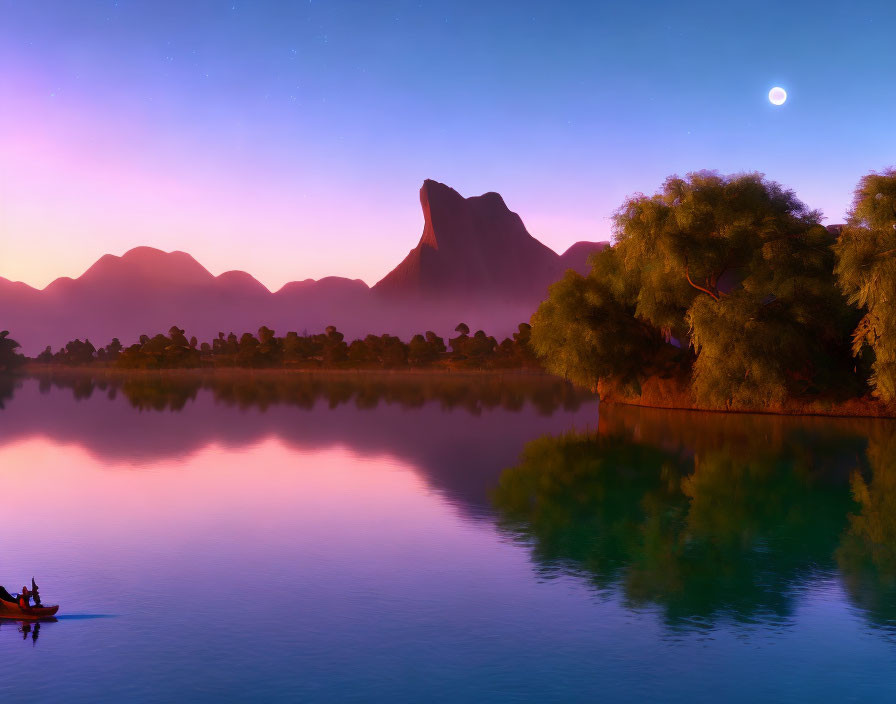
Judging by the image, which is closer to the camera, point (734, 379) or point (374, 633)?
point (374, 633)

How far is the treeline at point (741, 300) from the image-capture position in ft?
135

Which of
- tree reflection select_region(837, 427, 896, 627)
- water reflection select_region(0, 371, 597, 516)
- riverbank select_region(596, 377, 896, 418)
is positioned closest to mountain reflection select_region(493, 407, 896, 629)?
tree reflection select_region(837, 427, 896, 627)

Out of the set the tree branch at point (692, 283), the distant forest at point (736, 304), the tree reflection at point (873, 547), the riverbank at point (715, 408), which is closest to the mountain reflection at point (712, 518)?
the tree reflection at point (873, 547)

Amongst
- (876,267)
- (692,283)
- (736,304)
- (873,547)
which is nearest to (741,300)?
(736,304)

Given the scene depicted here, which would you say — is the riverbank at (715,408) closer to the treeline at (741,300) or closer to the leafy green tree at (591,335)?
the treeline at (741,300)

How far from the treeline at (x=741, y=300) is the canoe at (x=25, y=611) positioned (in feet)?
125

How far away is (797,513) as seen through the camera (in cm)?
2062

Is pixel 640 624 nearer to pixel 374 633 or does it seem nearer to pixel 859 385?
pixel 374 633

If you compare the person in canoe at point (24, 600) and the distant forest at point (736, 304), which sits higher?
the distant forest at point (736, 304)

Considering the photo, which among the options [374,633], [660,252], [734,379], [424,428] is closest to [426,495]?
[374,633]

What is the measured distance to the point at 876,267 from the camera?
39.2 meters

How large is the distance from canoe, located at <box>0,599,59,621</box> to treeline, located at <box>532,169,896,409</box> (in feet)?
125

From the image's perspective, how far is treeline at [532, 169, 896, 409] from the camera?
41.0 m

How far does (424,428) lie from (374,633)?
3218cm
